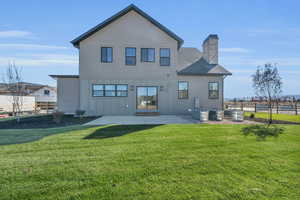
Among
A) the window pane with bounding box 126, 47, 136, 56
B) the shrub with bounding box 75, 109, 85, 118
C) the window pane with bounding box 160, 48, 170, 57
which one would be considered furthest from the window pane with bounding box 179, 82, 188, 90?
the shrub with bounding box 75, 109, 85, 118

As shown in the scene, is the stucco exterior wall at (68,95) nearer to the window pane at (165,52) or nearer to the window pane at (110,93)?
the window pane at (110,93)

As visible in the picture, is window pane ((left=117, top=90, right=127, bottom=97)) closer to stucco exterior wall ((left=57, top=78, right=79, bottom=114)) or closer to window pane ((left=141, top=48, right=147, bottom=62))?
window pane ((left=141, top=48, right=147, bottom=62))

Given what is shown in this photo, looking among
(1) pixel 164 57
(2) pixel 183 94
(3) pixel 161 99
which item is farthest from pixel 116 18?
(2) pixel 183 94

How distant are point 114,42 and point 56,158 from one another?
10673mm

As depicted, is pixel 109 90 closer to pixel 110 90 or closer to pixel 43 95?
pixel 110 90

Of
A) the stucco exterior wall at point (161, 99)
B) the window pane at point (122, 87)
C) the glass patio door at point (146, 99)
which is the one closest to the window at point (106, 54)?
the stucco exterior wall at point (161, 99)

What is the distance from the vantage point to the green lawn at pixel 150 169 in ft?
8.36

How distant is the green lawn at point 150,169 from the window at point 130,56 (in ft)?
28.1

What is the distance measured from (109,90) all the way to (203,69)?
29.0 feet

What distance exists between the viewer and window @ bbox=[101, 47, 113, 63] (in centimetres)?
1238

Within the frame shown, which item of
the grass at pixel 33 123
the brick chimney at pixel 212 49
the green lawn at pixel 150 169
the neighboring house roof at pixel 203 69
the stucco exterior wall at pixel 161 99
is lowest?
the green lawn at pixel 150 169

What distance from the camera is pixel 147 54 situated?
12.7 m

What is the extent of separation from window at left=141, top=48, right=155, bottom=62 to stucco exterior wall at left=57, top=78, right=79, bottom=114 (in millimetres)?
6276

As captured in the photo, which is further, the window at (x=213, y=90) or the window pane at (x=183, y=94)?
the window at (x=213, y=90)
